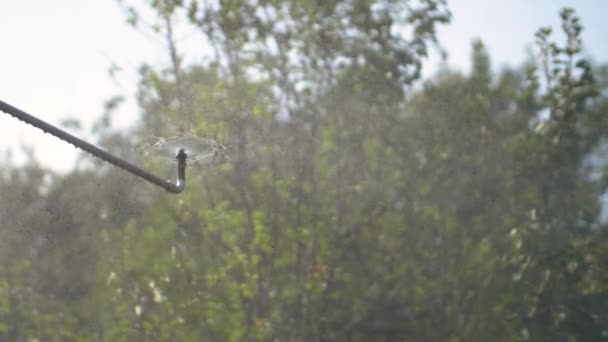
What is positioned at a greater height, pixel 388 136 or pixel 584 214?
pixel 388 136

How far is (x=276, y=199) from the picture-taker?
10.5 metres

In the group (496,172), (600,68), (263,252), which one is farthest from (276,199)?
(600,68)

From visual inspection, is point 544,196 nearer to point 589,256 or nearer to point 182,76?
point 589,256

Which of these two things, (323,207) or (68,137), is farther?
(323,207)

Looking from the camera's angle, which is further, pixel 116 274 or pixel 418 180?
pixel 418 180

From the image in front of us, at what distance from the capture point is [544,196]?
39.0ft

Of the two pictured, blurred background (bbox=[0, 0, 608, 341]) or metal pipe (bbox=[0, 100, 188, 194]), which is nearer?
metal pipe (bbox=[0, 100, 188, 194])

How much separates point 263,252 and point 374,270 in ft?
6.83

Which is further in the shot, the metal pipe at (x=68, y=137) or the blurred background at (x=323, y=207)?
the blurred background at (x=323, y=207)

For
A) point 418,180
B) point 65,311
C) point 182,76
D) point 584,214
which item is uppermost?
point 182,76

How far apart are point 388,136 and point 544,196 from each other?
84.0 inches

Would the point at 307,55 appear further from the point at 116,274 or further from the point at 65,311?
the point at 65,311

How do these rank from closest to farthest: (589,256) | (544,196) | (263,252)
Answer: (263,252), (589,256), (544,196)

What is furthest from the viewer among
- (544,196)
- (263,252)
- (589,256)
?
(544,196)
